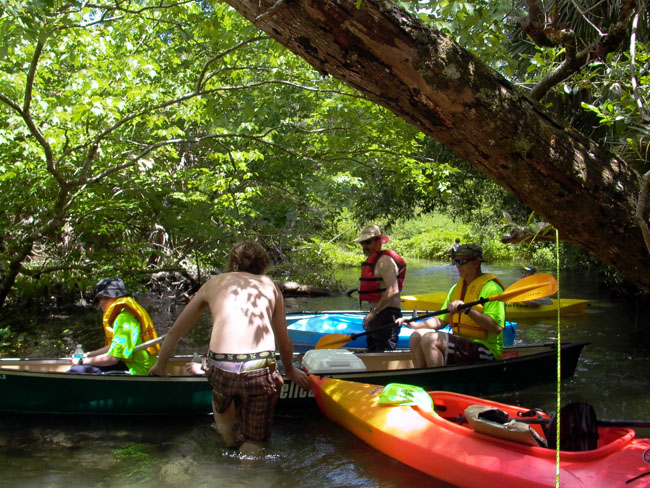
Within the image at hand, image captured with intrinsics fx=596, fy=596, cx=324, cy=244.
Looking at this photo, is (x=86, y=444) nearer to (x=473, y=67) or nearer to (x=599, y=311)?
(x=473, y=67)

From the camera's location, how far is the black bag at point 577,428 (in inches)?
149

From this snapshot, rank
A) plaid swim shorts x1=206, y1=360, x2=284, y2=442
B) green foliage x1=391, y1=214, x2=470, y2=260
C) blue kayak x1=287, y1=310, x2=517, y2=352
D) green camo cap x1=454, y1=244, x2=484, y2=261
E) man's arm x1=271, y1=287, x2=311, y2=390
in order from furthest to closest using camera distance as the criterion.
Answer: green foliage x1=391, y1=214, x2=470, y2=260, blue kayak x1=287, y1=310, x2=517, y2=352, green camo cap x1=454, y1=244, x2=484, y2=261, man's arm x1=271, y1=287, x2=311, y2=390, plaid swim shorts x1=206, y1=360, x2=284, y2=442

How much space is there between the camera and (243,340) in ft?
12.7

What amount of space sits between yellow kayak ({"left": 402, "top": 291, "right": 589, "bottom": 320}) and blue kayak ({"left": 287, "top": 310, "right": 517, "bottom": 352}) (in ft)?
4.99

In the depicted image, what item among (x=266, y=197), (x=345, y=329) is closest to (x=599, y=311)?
(x=345, y=329)

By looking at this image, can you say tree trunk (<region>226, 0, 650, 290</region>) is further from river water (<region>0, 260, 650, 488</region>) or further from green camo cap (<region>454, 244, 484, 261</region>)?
green camo cap (<region>454, 244, 484, 261</region>)

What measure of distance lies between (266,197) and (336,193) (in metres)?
2.83

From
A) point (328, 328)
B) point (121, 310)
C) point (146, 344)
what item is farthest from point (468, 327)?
point (328, 328)

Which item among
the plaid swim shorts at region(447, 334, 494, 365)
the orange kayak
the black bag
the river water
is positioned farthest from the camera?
the plaid swim shorts at region(447, 334, 494, 365)

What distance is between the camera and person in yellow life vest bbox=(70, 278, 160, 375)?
501 cm

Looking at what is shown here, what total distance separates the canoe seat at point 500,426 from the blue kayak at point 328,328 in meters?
3.76

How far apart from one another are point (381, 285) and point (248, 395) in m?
2.84

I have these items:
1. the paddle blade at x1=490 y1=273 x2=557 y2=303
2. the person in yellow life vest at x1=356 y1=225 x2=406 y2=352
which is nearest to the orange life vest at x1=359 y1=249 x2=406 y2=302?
the person in yellow life vest at x1=356 y1=225 x2=406 y2=352

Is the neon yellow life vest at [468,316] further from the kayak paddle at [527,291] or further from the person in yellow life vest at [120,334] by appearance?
the person in yellow life vest at [120,334]
